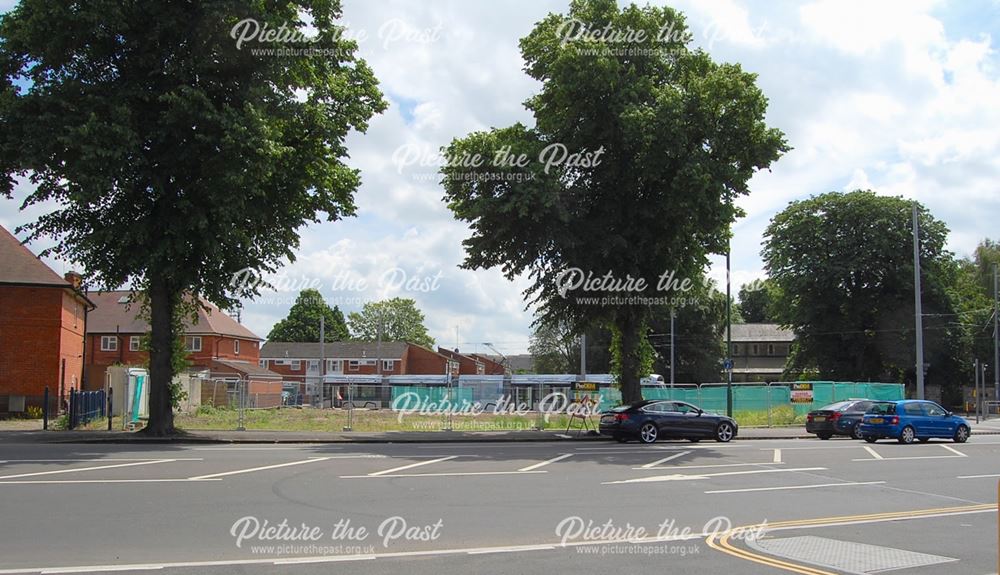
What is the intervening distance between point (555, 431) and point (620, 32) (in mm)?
14570

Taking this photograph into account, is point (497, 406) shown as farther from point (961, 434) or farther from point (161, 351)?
point (961, 434)

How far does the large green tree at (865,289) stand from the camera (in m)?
61.6

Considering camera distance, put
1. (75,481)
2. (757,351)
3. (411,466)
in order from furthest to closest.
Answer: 1. (757,351)
2. (411,466)
3. (75,481)

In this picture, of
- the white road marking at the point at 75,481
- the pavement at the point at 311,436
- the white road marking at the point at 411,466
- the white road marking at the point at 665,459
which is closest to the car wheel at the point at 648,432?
the pavement at the point at 311,436

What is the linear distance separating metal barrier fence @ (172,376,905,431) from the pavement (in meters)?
1.78

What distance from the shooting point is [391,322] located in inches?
4860

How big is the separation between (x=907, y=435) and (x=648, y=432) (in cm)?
883

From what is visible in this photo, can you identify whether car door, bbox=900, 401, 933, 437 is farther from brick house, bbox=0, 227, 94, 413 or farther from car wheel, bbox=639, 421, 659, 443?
brick house, bbox=0, 227, 94, 413

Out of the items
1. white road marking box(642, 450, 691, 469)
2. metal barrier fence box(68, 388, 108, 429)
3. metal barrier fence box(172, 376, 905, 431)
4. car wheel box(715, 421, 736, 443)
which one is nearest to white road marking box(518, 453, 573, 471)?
white road marking box(642, 450, 691, 469)

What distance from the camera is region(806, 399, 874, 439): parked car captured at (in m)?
29.1

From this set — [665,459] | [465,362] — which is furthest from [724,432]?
[465,362]

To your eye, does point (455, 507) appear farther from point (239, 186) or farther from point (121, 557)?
point (239, 186)

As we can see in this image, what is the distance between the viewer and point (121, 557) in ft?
27.2

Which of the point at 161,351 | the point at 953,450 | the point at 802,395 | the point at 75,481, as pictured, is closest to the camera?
the point at 75,481
